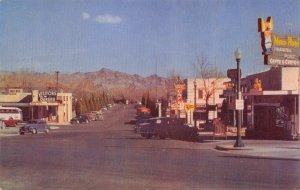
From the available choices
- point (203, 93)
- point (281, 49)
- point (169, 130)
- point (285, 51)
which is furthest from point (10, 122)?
point (203, 93)

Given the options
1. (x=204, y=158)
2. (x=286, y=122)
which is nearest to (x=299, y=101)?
(x=286, y=122)

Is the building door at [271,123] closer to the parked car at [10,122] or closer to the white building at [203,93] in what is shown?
the parked car at [10,122]

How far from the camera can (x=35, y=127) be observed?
26.9 metres

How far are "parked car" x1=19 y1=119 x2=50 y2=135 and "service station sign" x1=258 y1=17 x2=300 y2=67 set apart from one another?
11.2 metres

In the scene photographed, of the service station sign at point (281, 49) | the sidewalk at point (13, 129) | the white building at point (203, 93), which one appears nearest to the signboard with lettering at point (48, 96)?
the sidewalk at point (13, 129)

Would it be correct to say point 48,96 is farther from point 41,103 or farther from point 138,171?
point 138,171

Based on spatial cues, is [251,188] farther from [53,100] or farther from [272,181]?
[53,100]

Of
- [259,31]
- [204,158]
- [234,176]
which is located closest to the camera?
[234,176]

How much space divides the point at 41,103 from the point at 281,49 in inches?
400

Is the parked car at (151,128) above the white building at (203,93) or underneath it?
underneath

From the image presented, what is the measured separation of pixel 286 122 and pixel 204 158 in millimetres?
11497

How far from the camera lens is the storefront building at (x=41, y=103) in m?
18.6

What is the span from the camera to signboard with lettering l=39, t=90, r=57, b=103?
19969 millimetres

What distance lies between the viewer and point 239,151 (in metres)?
18.8
